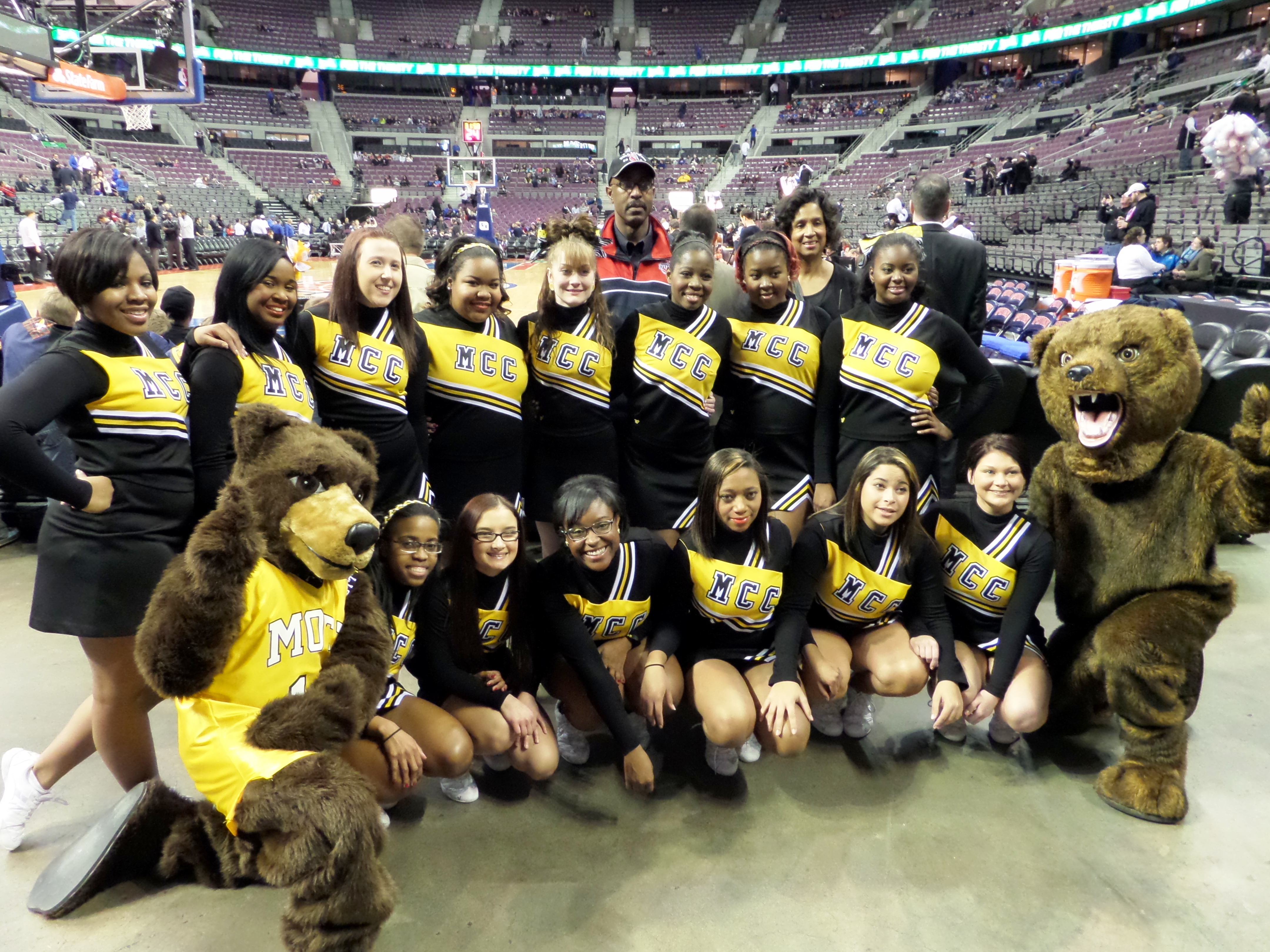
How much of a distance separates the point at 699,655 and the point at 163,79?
13345mm

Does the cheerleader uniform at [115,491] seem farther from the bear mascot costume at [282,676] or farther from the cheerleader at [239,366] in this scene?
Answer: the bear mascot costume at [282,676]

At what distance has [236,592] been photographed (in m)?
1.66

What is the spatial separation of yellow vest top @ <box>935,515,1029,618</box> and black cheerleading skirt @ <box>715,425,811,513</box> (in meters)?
0.48

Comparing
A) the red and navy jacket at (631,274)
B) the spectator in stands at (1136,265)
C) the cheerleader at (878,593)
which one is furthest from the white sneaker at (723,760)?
the spectator in stands at (1136,265)

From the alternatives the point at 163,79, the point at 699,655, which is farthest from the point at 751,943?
the point at 163,79

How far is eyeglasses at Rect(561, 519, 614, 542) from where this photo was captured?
2.31 m

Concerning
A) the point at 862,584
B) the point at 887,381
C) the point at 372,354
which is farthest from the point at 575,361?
the point at 862,584

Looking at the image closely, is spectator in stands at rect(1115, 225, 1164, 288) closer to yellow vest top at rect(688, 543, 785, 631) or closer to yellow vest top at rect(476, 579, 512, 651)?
yellow vest top at rect(688, 543, 785, 631)

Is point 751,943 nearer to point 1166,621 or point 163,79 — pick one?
point 1166,621

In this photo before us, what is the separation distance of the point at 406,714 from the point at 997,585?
188cm

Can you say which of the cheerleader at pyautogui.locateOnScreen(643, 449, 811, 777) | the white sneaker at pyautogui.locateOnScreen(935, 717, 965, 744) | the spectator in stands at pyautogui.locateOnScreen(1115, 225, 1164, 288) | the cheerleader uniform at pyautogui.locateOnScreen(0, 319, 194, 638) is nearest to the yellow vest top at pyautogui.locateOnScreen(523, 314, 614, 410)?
the cheerleader at pyautogui.locateOnScreen(643, 449, 811, 777)

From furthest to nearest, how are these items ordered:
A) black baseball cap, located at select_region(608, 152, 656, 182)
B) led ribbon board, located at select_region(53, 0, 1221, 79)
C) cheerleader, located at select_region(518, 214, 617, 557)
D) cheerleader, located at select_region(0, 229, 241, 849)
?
led ribbon board, located at select_region(53, 0, 1221, 79)
black baseball cap, located at select_region(608, 152, 656, 182)
cheerleader, located at select_region(518, 214, 617, 557)
cheerleader, located at select_region(0, 229, 241, 849)

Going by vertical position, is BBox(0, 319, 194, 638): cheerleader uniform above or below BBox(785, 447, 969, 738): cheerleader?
above

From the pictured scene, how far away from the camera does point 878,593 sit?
8.55 ft
